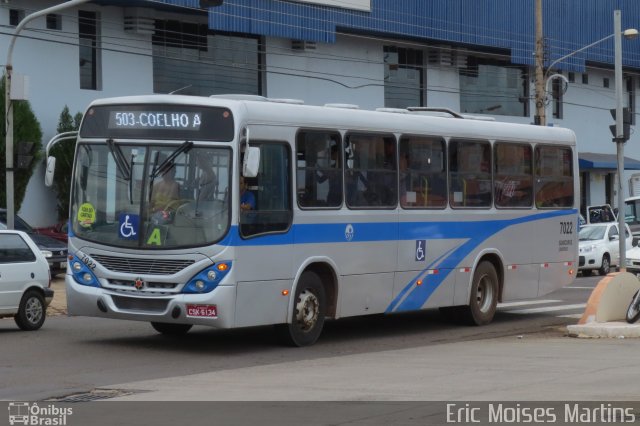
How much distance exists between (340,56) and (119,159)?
100 ft

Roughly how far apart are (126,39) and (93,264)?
912 inches

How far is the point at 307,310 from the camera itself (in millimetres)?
17328

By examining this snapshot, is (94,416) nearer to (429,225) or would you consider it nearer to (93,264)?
(93,264)

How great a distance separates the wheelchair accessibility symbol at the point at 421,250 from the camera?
19.5m

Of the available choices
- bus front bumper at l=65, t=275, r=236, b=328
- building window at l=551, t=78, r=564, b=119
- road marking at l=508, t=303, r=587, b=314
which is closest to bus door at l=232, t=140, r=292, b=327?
bus front bumper at l=65, t=275, r=236, b=328

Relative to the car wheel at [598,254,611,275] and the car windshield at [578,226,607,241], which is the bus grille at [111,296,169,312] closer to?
the car wheel at [598,254,611,275]

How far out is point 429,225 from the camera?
19719 millimetres

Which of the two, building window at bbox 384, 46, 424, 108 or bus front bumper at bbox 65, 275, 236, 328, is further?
building window at bbox 384, 46, 424, 108

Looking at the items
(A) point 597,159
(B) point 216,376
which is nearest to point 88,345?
(B) point 216,376

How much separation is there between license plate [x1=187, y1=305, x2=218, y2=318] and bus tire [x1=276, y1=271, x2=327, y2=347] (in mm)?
1541

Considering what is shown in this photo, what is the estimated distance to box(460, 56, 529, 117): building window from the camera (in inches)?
2089

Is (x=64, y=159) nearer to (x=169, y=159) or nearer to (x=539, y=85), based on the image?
(x=539, y=85)

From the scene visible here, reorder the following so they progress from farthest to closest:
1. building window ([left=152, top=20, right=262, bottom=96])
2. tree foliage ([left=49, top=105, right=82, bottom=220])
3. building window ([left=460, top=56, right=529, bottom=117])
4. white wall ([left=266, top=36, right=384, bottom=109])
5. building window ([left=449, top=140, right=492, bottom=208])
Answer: building window ([left=460, top=56, right=529, bottom=117]) < white wall ([left=266, top=36, right=384, bottom=109]) < building window ([left=152, top=20, right=262, bottom=96]) < tree foliage ([left=49, top=105, right=82, bottom=220]) < building window ([left=449, top=140, right=492, bottom=208])

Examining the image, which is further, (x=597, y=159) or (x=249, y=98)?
(x=597, y=159)
